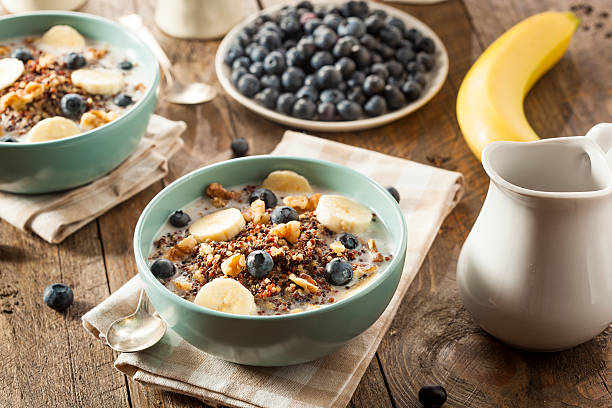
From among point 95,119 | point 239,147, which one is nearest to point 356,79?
point 239,147

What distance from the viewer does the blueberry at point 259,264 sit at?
1.04m

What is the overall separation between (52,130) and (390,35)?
3.02 feet

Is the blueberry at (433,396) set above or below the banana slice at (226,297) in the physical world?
below

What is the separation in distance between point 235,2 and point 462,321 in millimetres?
1248

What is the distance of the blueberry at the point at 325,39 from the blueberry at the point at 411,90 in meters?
0.22

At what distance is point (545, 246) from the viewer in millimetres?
1010

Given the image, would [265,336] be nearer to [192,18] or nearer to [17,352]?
[17,352]

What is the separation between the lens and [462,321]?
1.21 meters

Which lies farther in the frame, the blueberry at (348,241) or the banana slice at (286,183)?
the banana slice at (286,183)

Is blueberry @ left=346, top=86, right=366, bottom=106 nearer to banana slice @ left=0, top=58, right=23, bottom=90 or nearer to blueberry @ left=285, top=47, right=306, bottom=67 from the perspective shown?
blueberry @ left=285, top=47, right=306, bottom=67

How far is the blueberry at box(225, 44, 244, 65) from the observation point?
6.11ft

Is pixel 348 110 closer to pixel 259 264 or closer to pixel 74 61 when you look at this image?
pixel 74 61

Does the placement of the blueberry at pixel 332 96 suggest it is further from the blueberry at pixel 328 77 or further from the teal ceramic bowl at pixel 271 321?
the teal ceramic bowl at pixel 271 321

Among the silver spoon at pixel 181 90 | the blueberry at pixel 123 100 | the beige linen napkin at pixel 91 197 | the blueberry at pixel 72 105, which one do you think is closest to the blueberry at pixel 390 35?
the silver spoon at pixel 181 90
